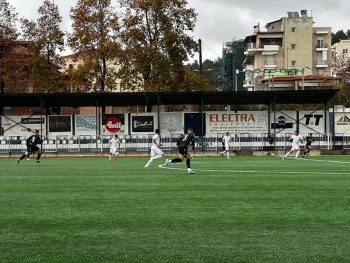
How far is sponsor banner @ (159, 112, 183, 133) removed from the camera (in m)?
46.9

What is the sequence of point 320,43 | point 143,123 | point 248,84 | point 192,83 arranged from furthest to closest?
1. point 320,43
2. point 248,84
3. point 192,83
4. point 143,123

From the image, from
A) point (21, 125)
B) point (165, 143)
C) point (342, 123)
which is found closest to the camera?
point (165, 143)

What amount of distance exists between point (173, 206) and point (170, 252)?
4517 mm

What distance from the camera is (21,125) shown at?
1868 inches

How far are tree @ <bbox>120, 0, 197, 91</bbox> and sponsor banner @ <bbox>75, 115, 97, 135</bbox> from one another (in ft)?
16.3

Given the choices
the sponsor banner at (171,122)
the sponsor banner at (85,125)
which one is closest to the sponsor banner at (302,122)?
the sponsor banner at (171,122)

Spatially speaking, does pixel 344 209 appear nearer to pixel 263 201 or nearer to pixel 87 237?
pixel 263 201

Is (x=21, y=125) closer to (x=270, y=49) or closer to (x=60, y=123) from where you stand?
(x=60, y=123)

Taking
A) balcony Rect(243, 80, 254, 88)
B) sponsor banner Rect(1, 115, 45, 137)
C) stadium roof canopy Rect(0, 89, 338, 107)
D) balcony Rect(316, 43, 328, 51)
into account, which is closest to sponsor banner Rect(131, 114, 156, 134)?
stadium roof canopy Rect(0, 89, 338, 107)

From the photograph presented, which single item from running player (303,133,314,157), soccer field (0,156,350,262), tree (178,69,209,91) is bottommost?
soccer field (0,156,350,262)

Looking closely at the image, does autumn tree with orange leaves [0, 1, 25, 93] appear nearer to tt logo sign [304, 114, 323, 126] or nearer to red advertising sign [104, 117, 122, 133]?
red advertising sign [104, 117, 122, 133]

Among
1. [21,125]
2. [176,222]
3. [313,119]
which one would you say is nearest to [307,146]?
[313,119]

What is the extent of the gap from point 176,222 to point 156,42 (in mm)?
40482

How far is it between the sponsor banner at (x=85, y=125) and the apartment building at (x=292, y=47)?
183 ft
